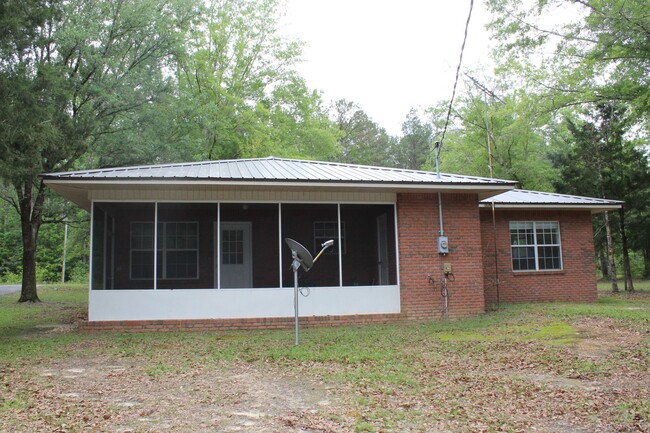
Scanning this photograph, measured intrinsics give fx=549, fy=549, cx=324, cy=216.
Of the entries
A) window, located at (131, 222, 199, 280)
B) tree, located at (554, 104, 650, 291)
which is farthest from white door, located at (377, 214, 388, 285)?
tree, located at (554, 104, 650, 291)

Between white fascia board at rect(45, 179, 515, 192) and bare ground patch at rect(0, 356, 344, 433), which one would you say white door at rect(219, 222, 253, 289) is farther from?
bare ground patch at rect(0, 356, 344, 433)

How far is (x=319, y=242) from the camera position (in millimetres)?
15031

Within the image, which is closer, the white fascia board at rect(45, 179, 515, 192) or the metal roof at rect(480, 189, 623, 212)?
the white fascia board at rect(45, 179, 515, 192)

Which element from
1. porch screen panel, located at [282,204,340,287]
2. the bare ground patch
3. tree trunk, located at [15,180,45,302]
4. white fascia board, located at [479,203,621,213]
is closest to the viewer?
the bare ground patch

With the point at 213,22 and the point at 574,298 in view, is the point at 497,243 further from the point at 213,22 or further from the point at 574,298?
the point at 213,22

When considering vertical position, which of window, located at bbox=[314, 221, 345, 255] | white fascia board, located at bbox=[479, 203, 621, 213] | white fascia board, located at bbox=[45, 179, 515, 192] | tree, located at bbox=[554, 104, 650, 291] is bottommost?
window, located at bbox=[314, 221, 345, 255]

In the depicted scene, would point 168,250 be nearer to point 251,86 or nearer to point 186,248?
point 186,248

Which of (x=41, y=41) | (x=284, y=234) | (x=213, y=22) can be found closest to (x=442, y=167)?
(x=213, y=22)

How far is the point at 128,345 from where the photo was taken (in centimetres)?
909

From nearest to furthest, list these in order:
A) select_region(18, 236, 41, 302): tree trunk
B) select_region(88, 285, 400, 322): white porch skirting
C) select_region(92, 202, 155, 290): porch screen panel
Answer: select_region(88, 285, 400, 322): white porch skirting → select_region(92, 202, 155, 290): porch screen panel → select_region(18, 236, 41, 302): tree trunk

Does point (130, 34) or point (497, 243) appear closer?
point (497, 243)

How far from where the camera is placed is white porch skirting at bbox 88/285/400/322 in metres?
10.8

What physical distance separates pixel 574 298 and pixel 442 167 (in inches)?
784

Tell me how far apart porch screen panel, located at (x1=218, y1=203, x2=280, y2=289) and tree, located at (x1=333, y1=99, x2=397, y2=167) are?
29.3 metres
